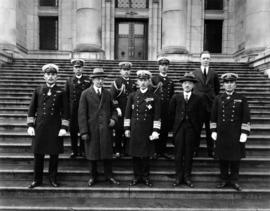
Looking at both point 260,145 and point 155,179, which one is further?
point 260,145

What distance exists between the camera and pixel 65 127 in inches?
263

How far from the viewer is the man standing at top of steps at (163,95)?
300 inches

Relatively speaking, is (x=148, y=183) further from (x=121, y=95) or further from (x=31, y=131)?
(x=31, y=131)

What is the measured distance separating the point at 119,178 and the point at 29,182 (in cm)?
172

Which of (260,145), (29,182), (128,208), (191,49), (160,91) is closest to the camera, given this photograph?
(128,208)

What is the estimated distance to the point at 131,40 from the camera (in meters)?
21.8

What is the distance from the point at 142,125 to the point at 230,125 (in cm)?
160

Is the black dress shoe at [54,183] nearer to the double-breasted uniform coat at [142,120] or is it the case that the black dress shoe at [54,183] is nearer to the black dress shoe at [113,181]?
the black dress shoe at [113,181]

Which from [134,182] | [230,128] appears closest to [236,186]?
[230,128]

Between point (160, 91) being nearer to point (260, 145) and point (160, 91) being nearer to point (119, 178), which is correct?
point (119, 178)

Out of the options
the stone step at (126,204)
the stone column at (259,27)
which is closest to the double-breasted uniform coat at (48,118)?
the stone step at (126,204)

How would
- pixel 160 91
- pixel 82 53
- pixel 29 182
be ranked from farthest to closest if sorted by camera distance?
pixel 82 53, pixel 160 91, pixel 29 182

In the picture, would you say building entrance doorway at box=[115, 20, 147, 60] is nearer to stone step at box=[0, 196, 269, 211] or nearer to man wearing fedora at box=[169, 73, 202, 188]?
man wearing fedora at box=[169, 73, 202, 188]

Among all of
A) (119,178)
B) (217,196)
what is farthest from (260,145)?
(119,178)
